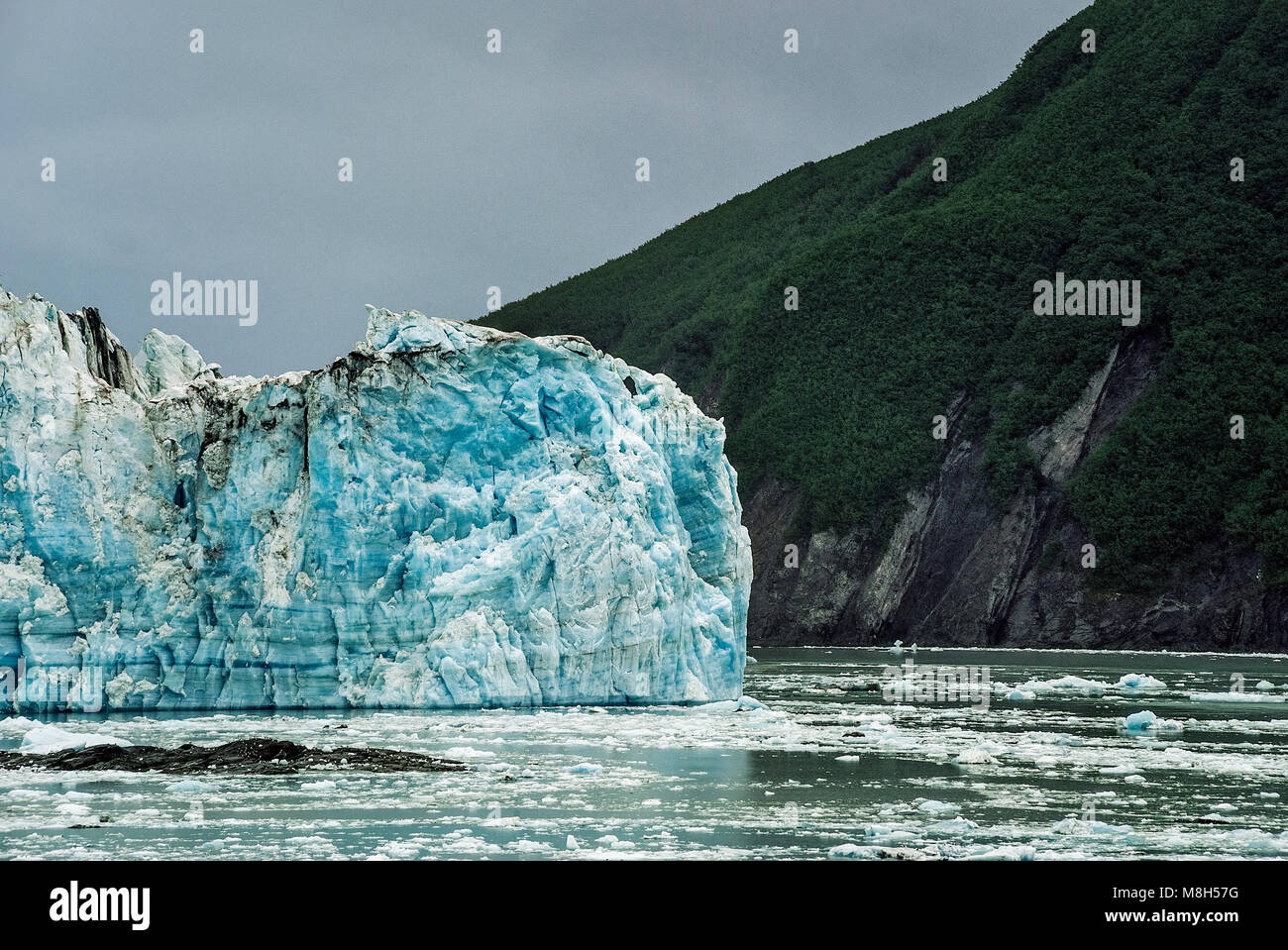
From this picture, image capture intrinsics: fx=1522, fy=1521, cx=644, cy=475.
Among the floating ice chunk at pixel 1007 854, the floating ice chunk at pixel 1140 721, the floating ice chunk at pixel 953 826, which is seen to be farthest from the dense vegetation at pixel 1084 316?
the floating ice chunk at pixel 1007 854

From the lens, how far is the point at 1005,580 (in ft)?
227

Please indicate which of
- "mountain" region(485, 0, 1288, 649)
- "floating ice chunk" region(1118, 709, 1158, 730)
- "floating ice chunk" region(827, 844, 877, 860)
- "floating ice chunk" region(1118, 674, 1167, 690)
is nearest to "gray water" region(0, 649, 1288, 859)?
"floating ice chunk" region(827, 844, 877, 860)

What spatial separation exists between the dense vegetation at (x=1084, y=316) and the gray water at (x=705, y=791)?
43.8m

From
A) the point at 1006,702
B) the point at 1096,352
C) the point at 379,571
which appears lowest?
the point at 1006,702

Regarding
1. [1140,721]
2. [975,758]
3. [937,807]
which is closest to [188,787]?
[937,807]

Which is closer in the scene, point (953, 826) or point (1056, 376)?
point (953, 826)

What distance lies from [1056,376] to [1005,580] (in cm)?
1193

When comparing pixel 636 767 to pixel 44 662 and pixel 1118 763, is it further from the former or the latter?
pixel 44 662

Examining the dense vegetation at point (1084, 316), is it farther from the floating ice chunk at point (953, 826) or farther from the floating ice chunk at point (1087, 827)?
the floating ice chunk at point (953, 826)

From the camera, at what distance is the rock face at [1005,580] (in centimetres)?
6353

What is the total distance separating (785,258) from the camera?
118m

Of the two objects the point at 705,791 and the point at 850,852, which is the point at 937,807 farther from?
the point at 850,852
